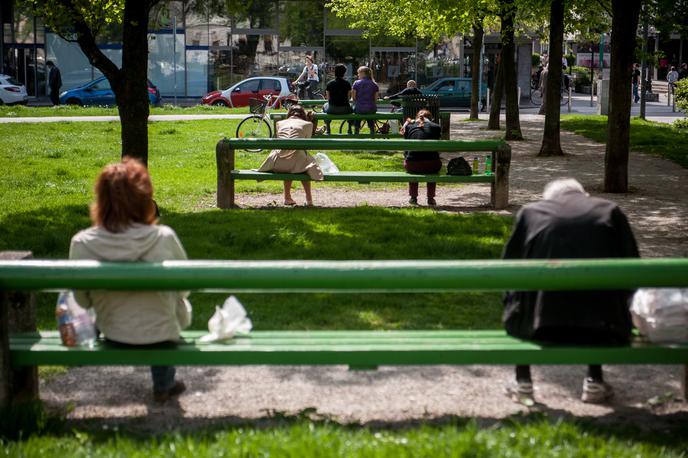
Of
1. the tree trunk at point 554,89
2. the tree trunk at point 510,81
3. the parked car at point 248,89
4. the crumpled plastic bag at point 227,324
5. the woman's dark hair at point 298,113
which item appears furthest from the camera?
the parked car at point 248,89

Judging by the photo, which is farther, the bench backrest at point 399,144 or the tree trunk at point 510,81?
the tree trunk at point 510,81

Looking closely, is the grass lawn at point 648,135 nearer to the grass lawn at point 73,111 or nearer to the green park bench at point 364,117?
the green park bench at point 364,117

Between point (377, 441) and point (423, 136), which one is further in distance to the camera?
point (423, 136)

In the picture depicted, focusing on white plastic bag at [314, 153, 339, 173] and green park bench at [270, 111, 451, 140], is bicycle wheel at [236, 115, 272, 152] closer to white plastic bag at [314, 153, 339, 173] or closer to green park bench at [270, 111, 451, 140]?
green park bench at [270, 111, 451, 140]

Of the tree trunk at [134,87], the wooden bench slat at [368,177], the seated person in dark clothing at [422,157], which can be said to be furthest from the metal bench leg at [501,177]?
the tree trunk at [134,87]

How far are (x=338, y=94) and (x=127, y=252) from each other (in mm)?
16742

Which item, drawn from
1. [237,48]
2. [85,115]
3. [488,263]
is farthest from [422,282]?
[237,48]

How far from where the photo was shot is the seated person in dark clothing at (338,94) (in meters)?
21.8

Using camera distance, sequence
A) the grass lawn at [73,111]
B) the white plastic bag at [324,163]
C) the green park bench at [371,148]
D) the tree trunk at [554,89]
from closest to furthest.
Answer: the green park bench at [371,148] < the white plastic bag at [324,163] < the tree trunk at [554,89] < the grass lawn at [73,111]

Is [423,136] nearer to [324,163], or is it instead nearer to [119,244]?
[324,163]

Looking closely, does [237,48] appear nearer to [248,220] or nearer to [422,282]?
[248,220]

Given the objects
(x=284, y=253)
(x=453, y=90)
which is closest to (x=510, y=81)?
(x=284, y=253)

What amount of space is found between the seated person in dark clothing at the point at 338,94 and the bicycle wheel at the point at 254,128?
4.35 feet

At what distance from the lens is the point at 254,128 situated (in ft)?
72.3
